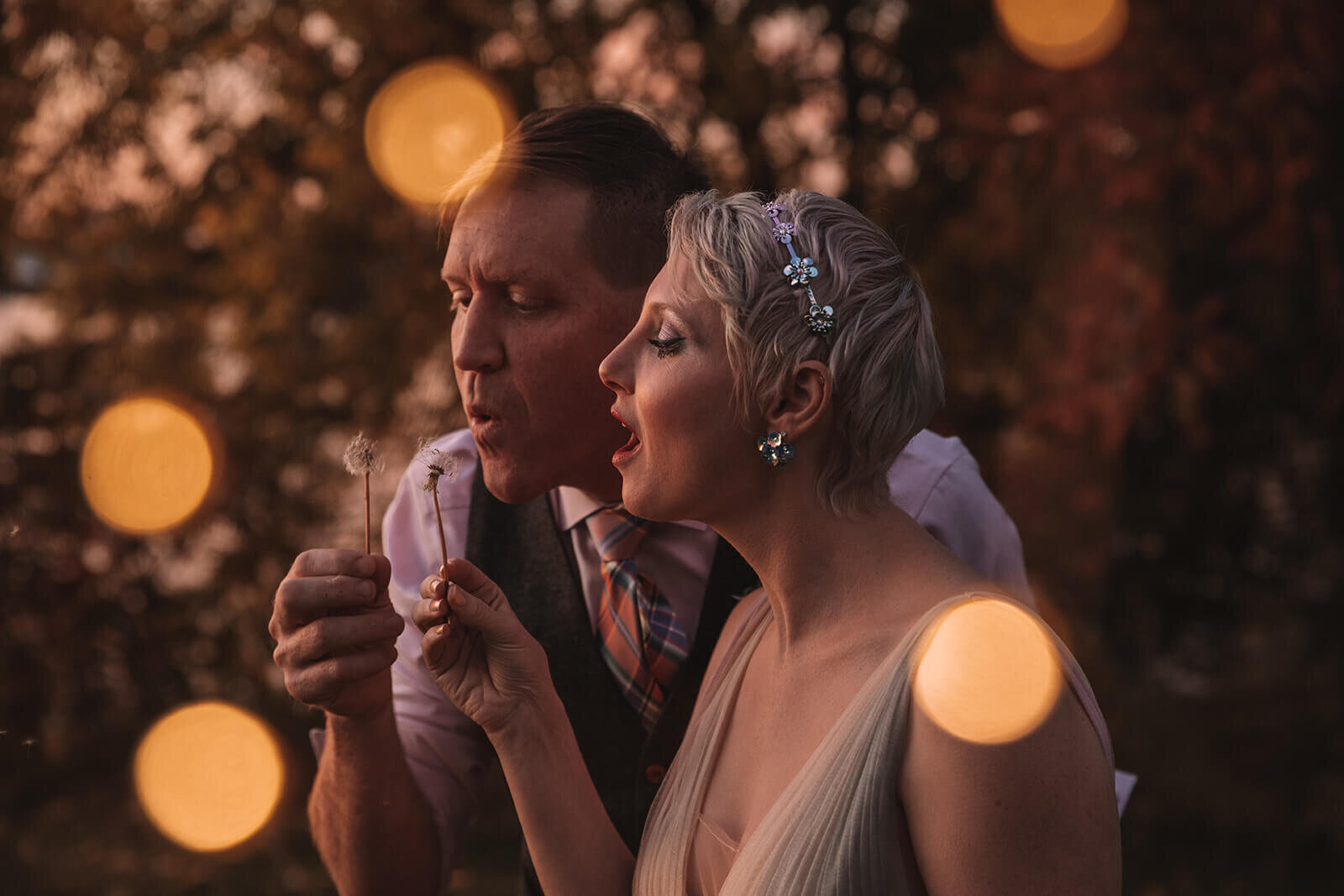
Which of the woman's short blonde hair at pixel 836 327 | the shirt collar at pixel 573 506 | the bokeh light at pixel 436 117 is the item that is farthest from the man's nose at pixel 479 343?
the bokeh light at pixel 436 117

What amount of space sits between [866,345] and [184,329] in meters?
4.45

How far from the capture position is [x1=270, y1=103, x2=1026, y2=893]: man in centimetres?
258

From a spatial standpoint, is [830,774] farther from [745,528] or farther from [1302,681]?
[1302,681]

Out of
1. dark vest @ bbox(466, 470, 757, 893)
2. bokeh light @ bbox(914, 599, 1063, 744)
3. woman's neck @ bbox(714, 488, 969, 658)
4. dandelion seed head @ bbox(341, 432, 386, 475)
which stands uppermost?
dandelion seed head @ bbox(341, 432, 386, 475)

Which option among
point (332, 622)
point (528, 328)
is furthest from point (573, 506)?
point (332, 622)

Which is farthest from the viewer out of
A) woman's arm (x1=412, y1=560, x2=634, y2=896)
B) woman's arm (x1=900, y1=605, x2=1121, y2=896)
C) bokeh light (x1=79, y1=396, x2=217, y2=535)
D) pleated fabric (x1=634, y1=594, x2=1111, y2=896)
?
bokeh light (x1=79, y1=396, x2=217, y2=535)

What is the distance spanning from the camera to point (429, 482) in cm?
213

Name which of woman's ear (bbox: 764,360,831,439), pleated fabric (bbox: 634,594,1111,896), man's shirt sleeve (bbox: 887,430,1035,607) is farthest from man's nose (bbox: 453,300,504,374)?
pleated fabric (bbox: 634,594,1111,896)

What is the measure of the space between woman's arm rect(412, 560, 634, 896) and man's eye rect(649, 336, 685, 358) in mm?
528

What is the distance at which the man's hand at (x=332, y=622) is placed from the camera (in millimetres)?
2100

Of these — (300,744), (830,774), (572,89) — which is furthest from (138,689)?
(830,774)

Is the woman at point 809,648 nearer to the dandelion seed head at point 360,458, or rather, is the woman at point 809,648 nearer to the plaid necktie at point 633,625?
the dandelion seed head at point 360,458

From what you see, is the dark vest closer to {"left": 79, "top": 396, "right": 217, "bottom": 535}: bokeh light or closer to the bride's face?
the bride's face

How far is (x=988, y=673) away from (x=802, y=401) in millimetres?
518
